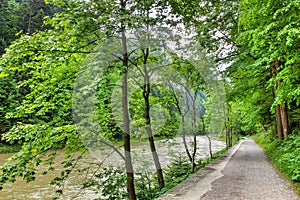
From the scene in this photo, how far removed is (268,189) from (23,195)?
9760mm

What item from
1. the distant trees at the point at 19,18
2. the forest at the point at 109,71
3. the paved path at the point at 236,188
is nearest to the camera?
the forest at the point at 109,71

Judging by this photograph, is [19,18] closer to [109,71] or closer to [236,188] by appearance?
[109,71]

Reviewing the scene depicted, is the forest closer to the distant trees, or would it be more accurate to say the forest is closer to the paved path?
the paved path

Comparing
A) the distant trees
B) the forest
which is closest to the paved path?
the forest

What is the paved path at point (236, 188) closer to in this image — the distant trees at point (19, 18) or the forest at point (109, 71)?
the forest at point (109, 71)

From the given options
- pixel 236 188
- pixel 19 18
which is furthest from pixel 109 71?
pixel 19 18

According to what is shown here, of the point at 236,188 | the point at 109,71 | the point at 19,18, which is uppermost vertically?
the point at 19,18

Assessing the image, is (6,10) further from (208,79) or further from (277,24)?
(277,24)

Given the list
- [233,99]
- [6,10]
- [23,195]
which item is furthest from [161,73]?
[6,10]

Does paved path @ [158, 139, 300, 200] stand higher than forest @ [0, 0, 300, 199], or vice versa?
forest @ [0, 0, 300, 199]

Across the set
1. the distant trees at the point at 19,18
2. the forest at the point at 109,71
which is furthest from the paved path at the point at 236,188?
the distant trees at the point at 19,18

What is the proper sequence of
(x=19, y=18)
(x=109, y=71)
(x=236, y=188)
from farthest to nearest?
(x=19, y=18) < (x=236, y=188) < (x=109, y=71)

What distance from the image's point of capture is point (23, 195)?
400 inches

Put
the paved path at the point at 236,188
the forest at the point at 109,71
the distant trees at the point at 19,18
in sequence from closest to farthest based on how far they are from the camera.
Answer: the forest at the point at 109,71
the paved path at the point at 236,188
the distant trees at the point at 19,18
